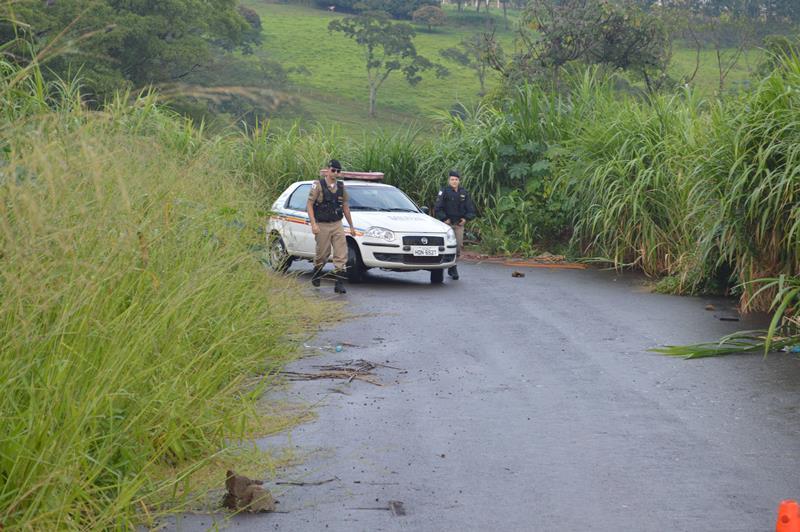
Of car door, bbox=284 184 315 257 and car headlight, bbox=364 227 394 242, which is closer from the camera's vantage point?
car headlight, bbox=364 227 394 242

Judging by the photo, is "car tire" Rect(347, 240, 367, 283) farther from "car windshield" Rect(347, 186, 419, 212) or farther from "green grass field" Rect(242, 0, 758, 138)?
"green grass field" Rect(242, 0, 758, 138)

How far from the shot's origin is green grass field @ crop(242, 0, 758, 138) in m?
78.4

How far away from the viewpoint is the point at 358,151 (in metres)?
30.4

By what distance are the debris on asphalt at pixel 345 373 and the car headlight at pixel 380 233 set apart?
7.58m

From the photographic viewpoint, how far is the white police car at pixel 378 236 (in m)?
18.3

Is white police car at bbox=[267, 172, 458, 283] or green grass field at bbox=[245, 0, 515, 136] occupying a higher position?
white police car at bbox=[267, 172, 458, 283]

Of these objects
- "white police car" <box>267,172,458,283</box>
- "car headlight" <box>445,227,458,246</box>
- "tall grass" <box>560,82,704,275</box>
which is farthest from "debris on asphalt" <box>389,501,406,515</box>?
"car headlight" <box>445,227,458,246</box>

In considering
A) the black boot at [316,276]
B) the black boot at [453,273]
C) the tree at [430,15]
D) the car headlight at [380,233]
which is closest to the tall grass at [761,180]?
the car headlight at [380,233]

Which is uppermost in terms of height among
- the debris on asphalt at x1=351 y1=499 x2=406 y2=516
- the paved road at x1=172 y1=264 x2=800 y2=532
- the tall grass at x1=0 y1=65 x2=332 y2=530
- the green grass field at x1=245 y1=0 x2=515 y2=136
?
the tall grass at x1=0 y1=65 x2=332 y2=530

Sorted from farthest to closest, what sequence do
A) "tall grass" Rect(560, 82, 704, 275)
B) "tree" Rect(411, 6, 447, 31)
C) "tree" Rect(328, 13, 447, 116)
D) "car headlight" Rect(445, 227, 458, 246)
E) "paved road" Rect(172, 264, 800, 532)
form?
"tree" Rect(411, 6, 447, 31)
"tree" Rect(328, 13, 447, 116)
"tall grass" Rect(560, 82, 704, 275)
"car headlight" Rect(445, 227, 458, 246)
"paved road" Rect(172, 264, 800, 532)

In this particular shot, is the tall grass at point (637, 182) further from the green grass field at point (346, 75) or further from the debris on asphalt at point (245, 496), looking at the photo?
the green grass field at point (346, 75)

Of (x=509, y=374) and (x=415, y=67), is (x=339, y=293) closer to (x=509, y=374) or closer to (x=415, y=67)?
(x=509, y=374)

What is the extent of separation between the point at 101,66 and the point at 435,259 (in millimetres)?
27985

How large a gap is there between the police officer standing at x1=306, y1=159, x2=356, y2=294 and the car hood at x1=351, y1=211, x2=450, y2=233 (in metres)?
1.03
